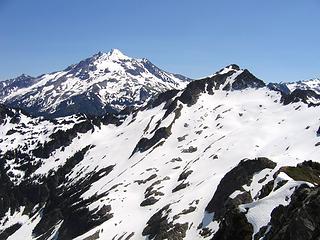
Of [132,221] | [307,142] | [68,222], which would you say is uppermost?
[68,222]

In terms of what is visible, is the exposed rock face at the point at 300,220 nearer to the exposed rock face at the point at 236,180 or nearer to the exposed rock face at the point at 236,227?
the exposed rock face at the point at 236,227

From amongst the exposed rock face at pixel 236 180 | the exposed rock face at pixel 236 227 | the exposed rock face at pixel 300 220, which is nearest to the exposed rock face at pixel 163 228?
the exposed rock face at pixel 236 180

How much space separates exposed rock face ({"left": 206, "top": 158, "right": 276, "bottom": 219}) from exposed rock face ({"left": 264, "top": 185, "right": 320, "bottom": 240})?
65.7 meters

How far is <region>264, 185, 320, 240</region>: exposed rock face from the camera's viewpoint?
44.6 meters

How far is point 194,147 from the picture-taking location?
200 m

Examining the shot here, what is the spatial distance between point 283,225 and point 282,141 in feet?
412

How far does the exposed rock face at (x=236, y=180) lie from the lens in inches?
4729

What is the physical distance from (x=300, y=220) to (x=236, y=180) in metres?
77.7

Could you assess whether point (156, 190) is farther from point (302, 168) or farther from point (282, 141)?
point (302, 168)

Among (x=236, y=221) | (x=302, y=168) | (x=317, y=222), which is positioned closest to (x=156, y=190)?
(x=302, y=168)

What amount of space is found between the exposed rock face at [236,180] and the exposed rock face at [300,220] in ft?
215

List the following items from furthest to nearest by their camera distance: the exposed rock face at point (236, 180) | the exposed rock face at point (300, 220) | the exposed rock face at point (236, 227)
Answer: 1. the exposed rock face at point (236, 180)
2. the exposed rock face at point (236, 227)
3. the exposed rock face at point (300, 220)

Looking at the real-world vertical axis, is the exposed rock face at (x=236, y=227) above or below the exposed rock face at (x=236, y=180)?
above

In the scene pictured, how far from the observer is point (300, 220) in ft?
150
